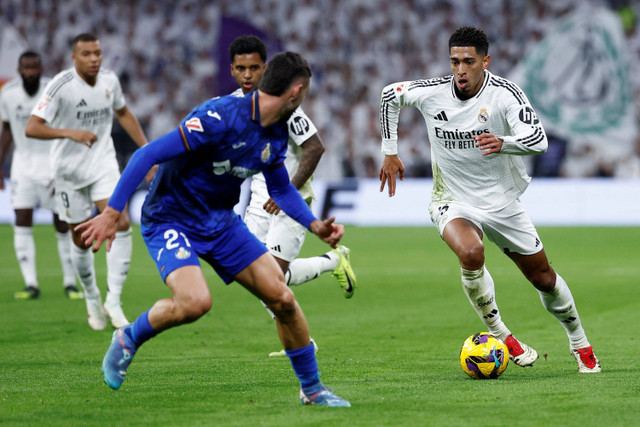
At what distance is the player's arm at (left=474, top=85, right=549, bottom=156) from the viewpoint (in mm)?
6242

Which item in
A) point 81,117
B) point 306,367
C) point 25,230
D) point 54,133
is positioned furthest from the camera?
point 25,230

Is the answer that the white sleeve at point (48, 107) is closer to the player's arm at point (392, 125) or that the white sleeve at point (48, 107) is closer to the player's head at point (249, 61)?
the player's head at point (249, 61)

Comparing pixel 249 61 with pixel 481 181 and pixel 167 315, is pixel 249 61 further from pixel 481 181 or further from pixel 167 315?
pixel 167 315

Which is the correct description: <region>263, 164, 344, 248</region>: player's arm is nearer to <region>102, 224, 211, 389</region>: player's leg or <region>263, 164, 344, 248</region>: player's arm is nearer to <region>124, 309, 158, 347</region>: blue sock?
<region>102, 224, 211, 389</region>: player's leg

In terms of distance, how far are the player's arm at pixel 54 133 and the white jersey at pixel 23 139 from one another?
3.05 m

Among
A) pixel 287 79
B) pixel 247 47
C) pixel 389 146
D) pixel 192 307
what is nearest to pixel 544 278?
pixel 389 146

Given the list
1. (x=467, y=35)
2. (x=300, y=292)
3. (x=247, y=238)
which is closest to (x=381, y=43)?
(x=300, y=292)

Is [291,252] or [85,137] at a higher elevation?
[85,137]

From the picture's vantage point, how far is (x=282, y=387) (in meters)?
6.03

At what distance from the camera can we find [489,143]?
20.5ft

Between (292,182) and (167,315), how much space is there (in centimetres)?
256

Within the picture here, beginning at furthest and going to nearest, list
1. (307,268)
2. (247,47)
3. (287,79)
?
(307,268) < (247,47) < (287,79)

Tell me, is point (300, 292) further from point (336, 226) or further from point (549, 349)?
point (336, 226)

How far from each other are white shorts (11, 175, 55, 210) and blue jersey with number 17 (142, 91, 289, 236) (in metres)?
6.86
